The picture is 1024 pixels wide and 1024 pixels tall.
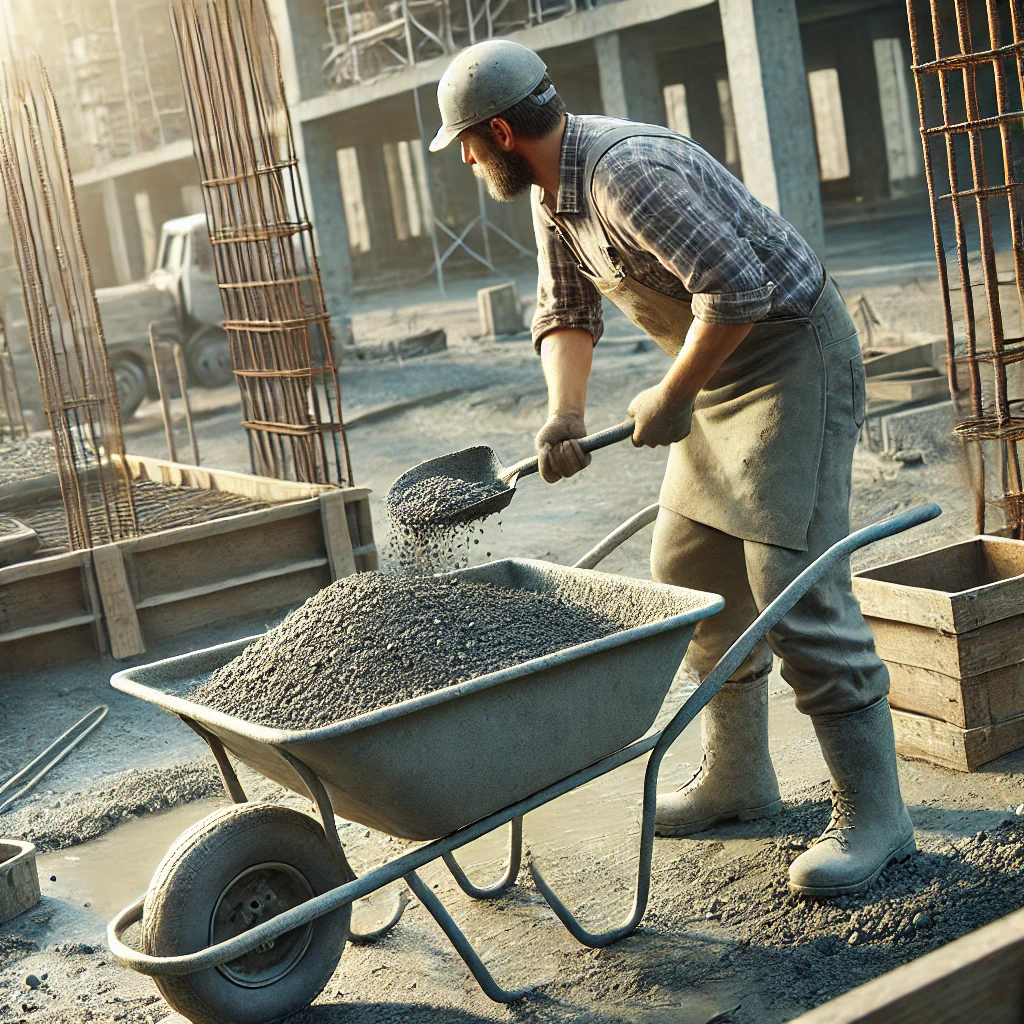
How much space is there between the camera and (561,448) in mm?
2828

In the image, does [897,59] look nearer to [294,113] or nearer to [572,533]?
[294,113]

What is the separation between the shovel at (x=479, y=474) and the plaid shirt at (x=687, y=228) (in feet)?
1.17

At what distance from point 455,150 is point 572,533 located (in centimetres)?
1674

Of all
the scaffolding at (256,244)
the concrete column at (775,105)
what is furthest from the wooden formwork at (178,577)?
the concrete column at (775,105)

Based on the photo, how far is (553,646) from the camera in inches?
108

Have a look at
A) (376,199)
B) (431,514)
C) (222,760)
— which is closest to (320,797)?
(222,760)

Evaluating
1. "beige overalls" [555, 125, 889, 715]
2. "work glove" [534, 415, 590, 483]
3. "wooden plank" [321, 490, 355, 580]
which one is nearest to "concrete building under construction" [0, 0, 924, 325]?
"wooden plank" [321, 490, 355, 580]

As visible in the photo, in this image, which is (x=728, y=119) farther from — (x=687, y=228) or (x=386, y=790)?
(x=386, y=790)

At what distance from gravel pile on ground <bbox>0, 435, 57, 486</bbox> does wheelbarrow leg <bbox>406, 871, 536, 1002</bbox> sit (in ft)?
19.9

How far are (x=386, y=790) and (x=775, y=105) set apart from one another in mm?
10538

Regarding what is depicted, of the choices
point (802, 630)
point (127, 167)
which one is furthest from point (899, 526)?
point (127, 167)

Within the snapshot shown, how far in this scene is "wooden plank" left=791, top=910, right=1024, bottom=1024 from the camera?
1.05 meters

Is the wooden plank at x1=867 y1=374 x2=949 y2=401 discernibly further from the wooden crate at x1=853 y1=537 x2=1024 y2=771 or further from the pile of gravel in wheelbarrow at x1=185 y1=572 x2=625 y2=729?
the pile of gravel in wheelbarrow at x1=185 y1=572 x2=625 y2=729

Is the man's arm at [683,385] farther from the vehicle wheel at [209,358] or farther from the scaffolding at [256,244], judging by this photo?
the vehicle wheel at [209,358]
